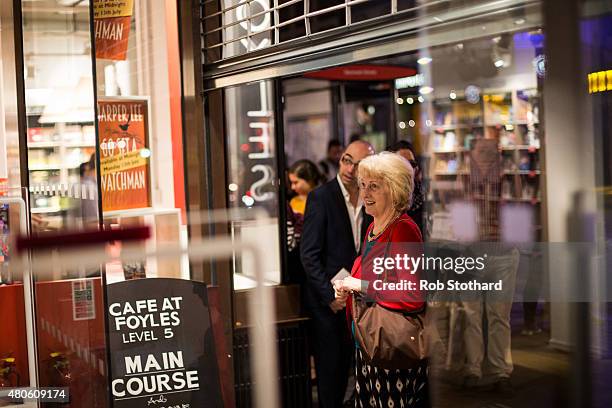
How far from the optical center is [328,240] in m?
4.42

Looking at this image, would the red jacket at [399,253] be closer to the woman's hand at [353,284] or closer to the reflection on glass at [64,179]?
the woman's hand at [353,284]

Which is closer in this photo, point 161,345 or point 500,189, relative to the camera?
point 500,189

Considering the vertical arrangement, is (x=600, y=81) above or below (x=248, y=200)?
above

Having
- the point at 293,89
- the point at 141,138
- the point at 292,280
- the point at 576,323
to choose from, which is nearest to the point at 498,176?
the point at 576,323

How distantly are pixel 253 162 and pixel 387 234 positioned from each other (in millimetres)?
1739

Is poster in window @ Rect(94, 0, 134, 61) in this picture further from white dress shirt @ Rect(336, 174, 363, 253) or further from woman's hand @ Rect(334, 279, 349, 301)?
woman's hand @ Rect(334, 279, 349, 301)

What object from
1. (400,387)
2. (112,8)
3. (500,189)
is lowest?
(400,387)

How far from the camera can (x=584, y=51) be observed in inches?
80.0

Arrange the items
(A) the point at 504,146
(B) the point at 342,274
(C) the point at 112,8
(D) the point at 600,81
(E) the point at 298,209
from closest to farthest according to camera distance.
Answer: (D) the point at 600,81
(A) the point at 504,146
(B) the point at 342,274
(C) the point at 112,8
(E) the point at 298,209

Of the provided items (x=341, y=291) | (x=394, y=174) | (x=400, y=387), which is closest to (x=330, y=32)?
(x=394, y=174)

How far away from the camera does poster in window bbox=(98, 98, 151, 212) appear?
4.82 m

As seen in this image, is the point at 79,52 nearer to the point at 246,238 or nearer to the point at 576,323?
the point at 246,238

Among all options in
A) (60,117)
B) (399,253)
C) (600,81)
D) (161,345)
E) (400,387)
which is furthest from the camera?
(60,117)

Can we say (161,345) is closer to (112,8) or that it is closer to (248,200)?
(248,200)
